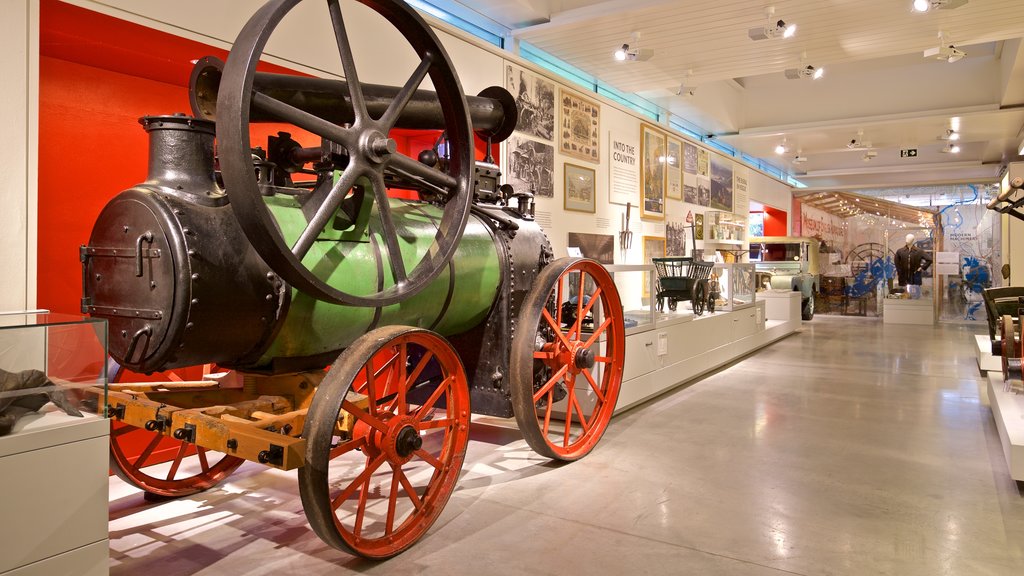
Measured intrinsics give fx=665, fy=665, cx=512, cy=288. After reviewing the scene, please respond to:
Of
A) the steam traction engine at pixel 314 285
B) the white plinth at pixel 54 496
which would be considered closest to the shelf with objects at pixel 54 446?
the white plinth at pixel 54 496

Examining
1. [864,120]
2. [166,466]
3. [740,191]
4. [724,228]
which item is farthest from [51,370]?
[740,191]

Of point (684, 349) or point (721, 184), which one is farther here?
point (721, 184)

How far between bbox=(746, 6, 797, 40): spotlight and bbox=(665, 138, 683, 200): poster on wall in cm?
371

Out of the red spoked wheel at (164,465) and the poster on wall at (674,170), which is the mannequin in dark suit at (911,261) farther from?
the red spoked wheel at (164,465)

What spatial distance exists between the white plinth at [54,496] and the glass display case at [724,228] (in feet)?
36.5

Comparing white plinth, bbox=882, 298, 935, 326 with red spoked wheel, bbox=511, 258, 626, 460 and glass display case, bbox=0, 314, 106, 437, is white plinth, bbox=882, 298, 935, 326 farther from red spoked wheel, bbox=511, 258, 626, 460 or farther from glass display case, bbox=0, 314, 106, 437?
glass display case, bbox=0, 314, 106, 437

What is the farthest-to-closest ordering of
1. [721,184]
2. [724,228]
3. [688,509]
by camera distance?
[721,184]
[724,228]
[688,509]

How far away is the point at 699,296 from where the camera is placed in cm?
729

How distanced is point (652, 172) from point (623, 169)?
1056mm

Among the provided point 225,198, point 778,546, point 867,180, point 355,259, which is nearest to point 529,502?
point 778,546

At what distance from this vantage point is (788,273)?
14.3 meters

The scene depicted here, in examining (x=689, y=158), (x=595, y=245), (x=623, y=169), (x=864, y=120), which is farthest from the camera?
(x=864, y=120)

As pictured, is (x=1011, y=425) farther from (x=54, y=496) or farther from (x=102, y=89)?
(x=102, y=89)

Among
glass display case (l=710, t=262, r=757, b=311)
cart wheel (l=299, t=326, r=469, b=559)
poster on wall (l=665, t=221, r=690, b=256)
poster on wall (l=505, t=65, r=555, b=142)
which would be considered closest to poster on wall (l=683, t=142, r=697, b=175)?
poster on wall (l=665, t=221, r=690, b=256)
